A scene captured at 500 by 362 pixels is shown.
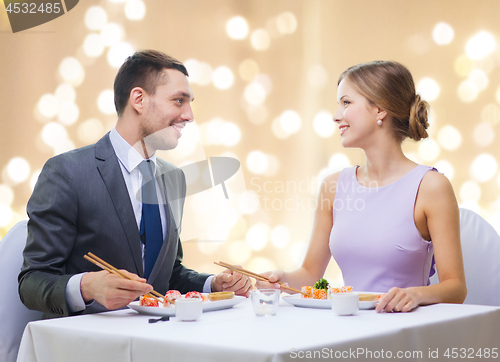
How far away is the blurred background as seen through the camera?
2158 millimetres

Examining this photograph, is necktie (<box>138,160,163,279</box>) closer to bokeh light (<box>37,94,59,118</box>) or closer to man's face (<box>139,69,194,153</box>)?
man's face (<box>139,69,194,153</box>)

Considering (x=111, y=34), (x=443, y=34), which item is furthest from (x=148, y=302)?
(x=443, y=34)

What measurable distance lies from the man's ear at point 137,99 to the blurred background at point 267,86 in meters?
0.68

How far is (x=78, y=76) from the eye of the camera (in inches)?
87.3

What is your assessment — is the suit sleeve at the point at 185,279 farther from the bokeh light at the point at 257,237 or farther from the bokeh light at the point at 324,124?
the bokeh light at the point at 324,124

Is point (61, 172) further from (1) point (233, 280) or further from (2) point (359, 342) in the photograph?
(2) point (359, 342)

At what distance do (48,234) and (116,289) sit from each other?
1.01 ft

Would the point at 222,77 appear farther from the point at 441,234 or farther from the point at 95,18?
the point at 441,234

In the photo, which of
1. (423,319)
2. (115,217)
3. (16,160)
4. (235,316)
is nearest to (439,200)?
(423,319)

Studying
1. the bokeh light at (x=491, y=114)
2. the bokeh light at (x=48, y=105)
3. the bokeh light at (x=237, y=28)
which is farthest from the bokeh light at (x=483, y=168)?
the bokeh light at (x=48, y=105)

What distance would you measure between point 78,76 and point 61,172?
118 cm

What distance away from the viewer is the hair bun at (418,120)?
4.68 feet

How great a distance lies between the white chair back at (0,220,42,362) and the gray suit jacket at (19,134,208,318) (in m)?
0.08

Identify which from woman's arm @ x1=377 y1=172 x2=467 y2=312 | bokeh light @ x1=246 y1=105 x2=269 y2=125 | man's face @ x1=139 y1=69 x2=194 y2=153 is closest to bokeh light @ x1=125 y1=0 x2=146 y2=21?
bokeh light @ x1=246 y1=105 x2=269 y2=125
